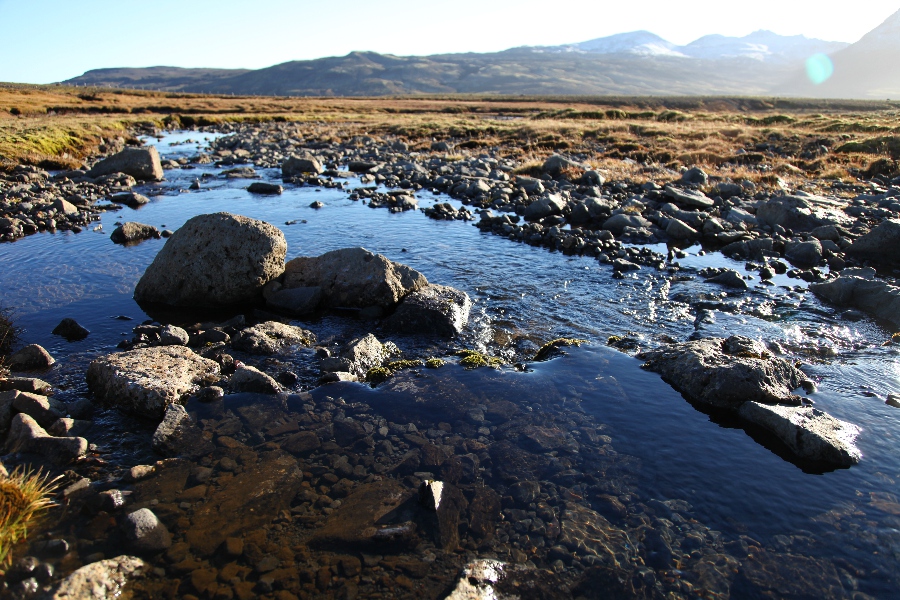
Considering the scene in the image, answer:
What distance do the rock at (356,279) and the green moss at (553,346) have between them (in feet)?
12.2

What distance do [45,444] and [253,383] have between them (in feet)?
9.48

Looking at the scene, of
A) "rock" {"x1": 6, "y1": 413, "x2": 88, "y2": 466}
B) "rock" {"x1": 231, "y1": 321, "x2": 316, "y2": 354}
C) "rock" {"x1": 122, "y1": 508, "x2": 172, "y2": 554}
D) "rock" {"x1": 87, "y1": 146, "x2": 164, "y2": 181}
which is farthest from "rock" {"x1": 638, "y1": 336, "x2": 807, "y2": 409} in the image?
"rock" {"x1": 87, "y1": 146, "x2": 164, "y2": 181}

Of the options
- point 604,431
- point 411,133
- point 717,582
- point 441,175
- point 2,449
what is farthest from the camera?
point 411,133

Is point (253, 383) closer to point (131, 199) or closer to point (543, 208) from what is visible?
point (543, 208)

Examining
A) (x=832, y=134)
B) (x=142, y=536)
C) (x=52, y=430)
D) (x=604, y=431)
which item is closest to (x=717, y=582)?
(x=604, y=431)

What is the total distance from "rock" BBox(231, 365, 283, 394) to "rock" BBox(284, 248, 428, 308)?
13.5 feet

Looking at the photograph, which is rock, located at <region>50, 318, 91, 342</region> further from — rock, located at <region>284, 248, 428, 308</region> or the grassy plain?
the grassy plain

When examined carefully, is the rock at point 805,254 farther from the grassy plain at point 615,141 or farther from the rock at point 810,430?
the grassy plain at point 615,141

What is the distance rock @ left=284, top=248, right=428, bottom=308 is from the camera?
12781 millimetres

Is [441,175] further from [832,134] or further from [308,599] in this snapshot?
[832,134]

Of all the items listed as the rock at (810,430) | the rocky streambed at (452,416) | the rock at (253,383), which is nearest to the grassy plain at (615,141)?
the rocky streambed at (452,416)

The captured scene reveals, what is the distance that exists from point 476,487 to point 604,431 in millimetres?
2469

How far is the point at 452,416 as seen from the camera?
8.64 metres

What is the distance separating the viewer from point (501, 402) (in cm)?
907
